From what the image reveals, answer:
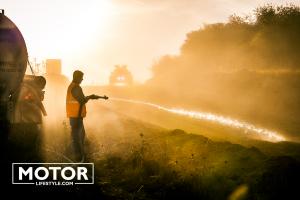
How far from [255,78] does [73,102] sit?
30.3 meters

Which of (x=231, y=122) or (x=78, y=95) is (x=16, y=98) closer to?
(x=78, y=95)

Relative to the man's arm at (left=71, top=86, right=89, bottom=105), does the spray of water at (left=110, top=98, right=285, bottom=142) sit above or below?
below

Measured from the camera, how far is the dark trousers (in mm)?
12195

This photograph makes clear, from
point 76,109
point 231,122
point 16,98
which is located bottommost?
point 231,122

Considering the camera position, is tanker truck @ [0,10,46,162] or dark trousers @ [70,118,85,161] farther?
dark trousers @ [70,118,85,161]

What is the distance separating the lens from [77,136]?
12305mm

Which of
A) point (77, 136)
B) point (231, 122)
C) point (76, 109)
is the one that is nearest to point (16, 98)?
point (76, 109)

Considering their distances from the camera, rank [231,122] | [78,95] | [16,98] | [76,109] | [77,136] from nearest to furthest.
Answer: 1. [16,98]
2. [78,95]
3. [76,109]
4. [77,136]
5. [231,122]

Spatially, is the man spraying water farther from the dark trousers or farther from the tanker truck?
the tanker truck

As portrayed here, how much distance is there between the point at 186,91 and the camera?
47.5 metres

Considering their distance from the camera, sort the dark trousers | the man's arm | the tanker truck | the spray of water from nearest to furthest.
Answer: the tanker truck, the man's arm, the dark trousers, the spray of water

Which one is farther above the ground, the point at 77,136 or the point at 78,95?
the point at 78,95

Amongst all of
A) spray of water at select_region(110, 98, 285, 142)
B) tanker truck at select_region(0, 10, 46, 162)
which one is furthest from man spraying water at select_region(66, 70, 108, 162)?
spray of water at select_region(110, 98, 285, 142)

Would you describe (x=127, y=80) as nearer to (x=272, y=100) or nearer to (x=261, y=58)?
(x=261, y=58)
